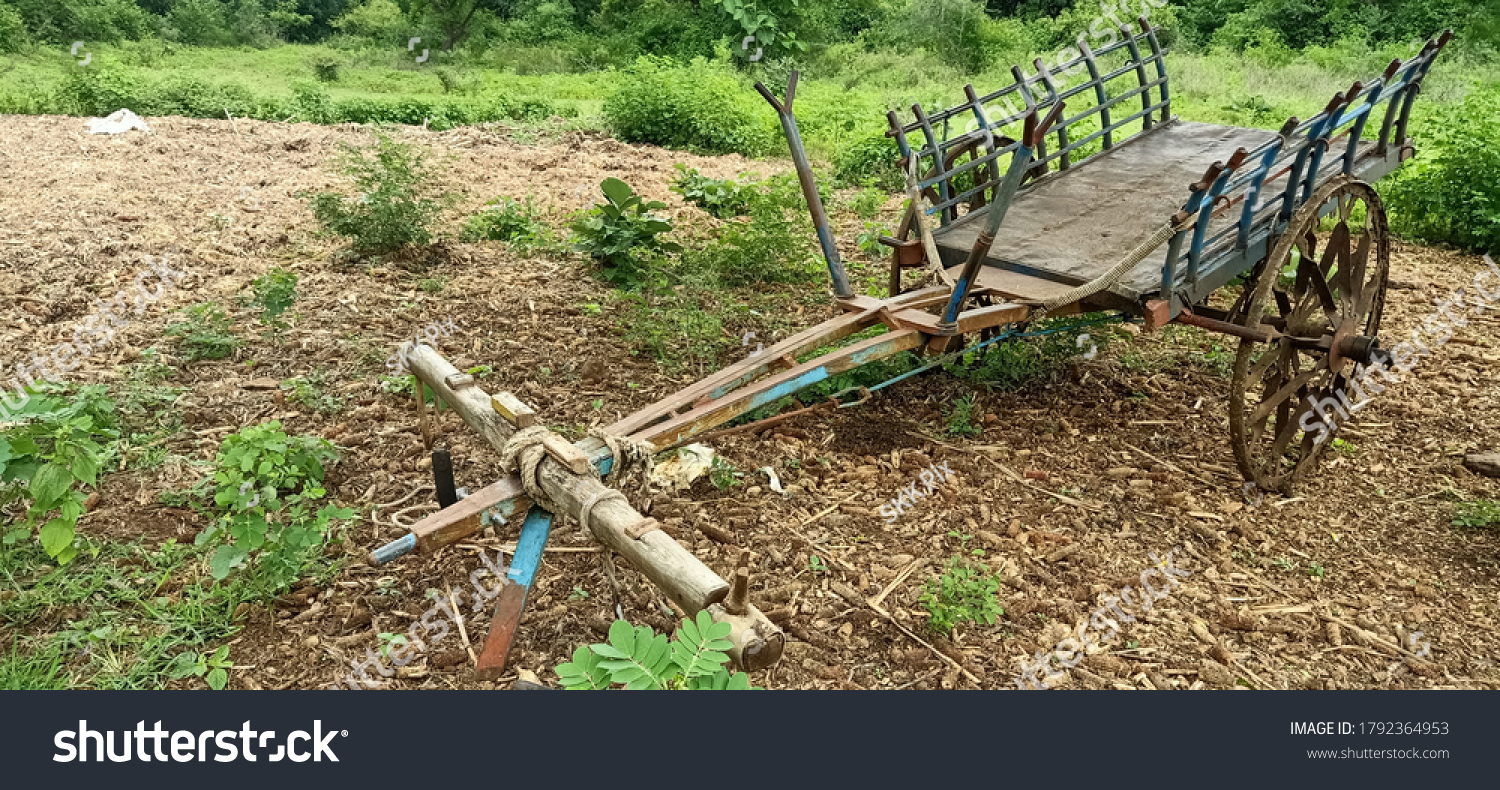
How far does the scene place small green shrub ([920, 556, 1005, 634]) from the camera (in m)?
3.61

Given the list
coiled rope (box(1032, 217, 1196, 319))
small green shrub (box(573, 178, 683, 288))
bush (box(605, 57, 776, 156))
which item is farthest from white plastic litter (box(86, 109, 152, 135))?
coiled rope (box(1032, 217, 1196, 319))

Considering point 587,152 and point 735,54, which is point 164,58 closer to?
point 735,54

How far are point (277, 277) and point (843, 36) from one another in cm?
1821

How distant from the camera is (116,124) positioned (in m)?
11.0

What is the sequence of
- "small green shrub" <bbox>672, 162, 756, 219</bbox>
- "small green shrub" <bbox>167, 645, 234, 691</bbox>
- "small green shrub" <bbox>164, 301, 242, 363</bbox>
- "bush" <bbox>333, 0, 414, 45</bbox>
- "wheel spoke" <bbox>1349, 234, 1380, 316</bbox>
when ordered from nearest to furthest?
"small green shrub" <bbox>167, 645, 234, 691</bbox> < "wheel spoke" <bbox>1349, 234, 1380, 316</bbox> < "small green shrub" <bbox>164, 301, 242, 363</bbox> < "small green shrub" <bbox>672, 162, 756, 219</bbox> < "bush" <bbox>333, 0, 414, 45</bbox>

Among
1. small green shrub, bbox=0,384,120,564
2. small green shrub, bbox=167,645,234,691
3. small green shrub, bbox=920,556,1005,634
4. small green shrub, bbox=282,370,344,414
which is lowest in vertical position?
small green shrub, bbox=167,645,234,691

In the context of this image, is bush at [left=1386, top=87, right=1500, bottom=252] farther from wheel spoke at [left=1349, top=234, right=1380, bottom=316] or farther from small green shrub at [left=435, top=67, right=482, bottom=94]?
small green shrub at [left=435, top=67, right=482, bottom=94]

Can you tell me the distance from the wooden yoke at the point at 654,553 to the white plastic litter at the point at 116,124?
9.96m

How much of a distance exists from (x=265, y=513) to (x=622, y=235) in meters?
3.51

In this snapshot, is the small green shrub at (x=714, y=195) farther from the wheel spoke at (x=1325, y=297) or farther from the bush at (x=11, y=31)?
the bush at (x=11, y=31)

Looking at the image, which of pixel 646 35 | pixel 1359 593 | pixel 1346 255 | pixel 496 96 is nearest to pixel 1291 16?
pixel 646 35

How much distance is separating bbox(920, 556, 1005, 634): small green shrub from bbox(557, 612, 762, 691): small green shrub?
1.40 meters

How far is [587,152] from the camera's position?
1066cm

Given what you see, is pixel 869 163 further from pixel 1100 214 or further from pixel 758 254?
pixel 1100 214
